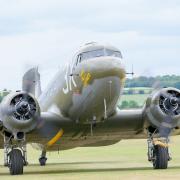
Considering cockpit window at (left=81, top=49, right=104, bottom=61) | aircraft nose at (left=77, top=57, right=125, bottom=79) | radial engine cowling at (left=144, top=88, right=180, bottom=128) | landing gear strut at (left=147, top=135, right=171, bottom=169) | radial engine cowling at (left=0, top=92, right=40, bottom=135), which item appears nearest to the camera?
aircraft nose at (left=77, top=57, right=125, bottom=79)

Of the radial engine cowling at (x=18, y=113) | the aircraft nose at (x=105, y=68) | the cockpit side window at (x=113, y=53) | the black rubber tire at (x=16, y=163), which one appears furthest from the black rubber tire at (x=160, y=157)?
the black rubber tire at (x=16, y=163)

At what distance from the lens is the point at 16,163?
2970 centimetres

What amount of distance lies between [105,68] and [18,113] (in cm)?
382

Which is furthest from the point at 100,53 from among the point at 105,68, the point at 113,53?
the point at 105,68

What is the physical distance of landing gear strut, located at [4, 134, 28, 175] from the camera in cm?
2967

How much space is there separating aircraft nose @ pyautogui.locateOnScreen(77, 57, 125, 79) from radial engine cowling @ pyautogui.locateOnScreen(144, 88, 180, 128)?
2.94 metres

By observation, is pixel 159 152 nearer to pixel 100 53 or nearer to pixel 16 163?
pixel 100 53

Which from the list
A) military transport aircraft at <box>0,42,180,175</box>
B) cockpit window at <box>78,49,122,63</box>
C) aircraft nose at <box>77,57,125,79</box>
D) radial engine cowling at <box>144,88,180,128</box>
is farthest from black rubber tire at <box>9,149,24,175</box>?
radial engine cowling at <box>144,88,180,128</box>

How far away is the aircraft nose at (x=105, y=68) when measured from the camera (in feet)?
92.4

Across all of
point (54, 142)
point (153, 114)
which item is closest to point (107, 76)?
point (153, 114)

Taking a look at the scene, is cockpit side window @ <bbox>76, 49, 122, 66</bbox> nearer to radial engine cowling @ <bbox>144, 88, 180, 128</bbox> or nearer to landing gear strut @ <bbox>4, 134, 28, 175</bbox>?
radial engine cowling @ <bbox>144, 88, 180, 128</bbox>

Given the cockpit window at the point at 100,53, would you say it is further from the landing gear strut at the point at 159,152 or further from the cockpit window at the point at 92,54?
the landing gear strut at the point at 159,152

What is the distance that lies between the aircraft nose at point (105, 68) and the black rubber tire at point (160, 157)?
4161 millimetres

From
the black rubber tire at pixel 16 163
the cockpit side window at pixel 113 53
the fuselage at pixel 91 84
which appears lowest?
the black rubber tire at pixel 16 163
